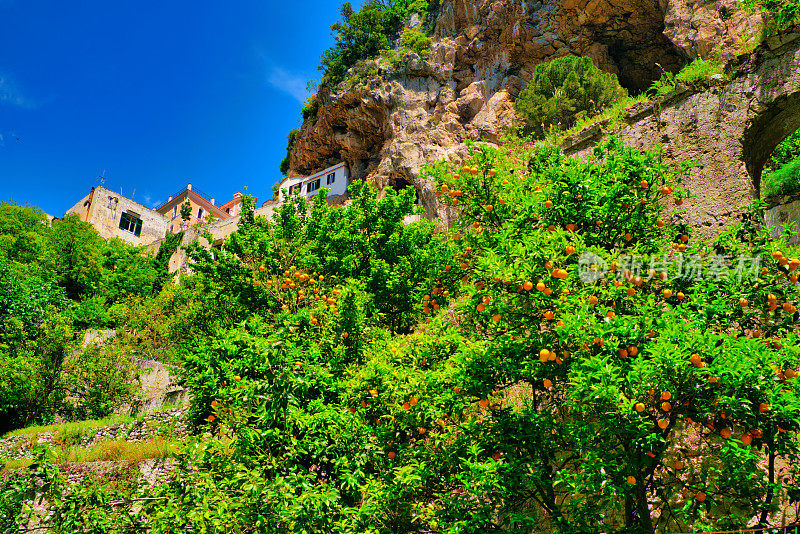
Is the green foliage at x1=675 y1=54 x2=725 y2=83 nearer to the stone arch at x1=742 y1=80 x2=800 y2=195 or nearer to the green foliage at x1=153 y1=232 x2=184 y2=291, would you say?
the stone arch at x1=742 y1=80 x2=800 y2=195

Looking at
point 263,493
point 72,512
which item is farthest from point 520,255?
point 72,512

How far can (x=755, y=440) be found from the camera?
434 cm

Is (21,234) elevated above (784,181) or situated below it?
above

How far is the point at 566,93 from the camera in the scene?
2028 cm

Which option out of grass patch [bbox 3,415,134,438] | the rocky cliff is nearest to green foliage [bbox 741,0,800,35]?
the rocky cliff

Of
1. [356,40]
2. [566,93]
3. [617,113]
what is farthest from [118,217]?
[617,113]

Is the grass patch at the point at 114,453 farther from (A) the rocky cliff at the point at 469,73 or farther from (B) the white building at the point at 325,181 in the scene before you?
(B) the white building at the point at 325,181

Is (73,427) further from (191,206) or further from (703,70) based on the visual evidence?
(191,206)

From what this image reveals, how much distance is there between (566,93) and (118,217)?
41710 millimetres

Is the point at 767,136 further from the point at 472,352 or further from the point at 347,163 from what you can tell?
the point at 347,163

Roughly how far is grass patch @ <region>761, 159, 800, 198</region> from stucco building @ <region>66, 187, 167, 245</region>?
1821 inches

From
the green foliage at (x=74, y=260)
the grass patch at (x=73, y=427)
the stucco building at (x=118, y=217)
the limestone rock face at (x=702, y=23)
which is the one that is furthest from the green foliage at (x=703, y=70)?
the stucco building at (x=118, y=217)

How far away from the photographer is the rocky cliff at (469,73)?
2281 centimetres

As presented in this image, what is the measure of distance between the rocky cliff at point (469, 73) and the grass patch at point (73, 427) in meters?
14.1
